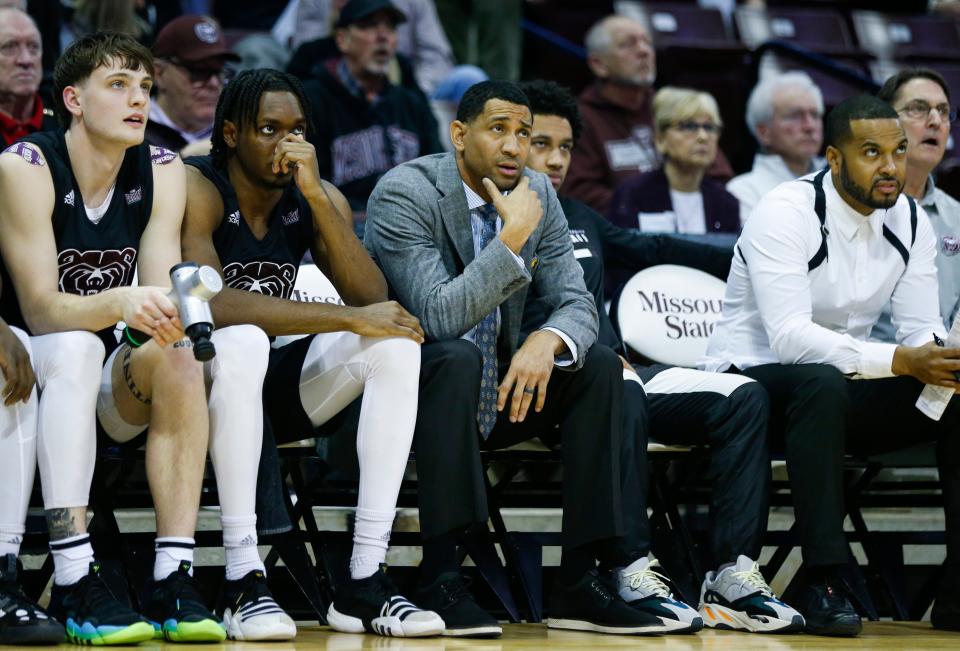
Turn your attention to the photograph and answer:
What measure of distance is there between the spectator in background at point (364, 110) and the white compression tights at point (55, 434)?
3048 millimetres

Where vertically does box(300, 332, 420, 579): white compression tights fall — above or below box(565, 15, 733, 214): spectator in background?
A: below

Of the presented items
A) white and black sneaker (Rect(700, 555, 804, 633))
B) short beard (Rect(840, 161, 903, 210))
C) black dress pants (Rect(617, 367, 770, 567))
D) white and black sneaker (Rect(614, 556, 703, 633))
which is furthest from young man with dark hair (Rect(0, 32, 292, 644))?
short beard (Rect(840, 161, 903, 210))

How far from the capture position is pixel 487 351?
3953 mm

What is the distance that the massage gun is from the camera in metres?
3.14

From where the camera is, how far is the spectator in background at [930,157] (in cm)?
512

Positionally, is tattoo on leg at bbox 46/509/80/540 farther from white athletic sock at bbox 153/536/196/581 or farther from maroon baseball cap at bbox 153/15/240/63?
maroon baseball cap at bbox 153/15/240/63

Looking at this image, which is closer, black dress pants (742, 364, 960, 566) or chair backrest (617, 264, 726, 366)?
black dress pants (742, 364, 960, 566)

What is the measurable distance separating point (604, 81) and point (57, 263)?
434 cm

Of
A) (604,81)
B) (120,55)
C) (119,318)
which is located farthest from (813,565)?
(604,81)

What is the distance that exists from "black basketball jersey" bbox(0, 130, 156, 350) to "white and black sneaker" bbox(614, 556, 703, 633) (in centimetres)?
156

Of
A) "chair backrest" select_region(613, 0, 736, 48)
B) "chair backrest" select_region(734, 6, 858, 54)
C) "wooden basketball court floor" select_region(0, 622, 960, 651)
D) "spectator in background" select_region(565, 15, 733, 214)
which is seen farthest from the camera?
"chair backrest" select_region(734, 6, 858, 54)

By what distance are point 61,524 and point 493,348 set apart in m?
1.28

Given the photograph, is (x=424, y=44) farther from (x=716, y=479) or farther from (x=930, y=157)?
(x=716, y=479)

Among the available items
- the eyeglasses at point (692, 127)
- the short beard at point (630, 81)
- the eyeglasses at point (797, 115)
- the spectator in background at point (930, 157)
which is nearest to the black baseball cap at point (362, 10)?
the short beard at point (630, 81)
